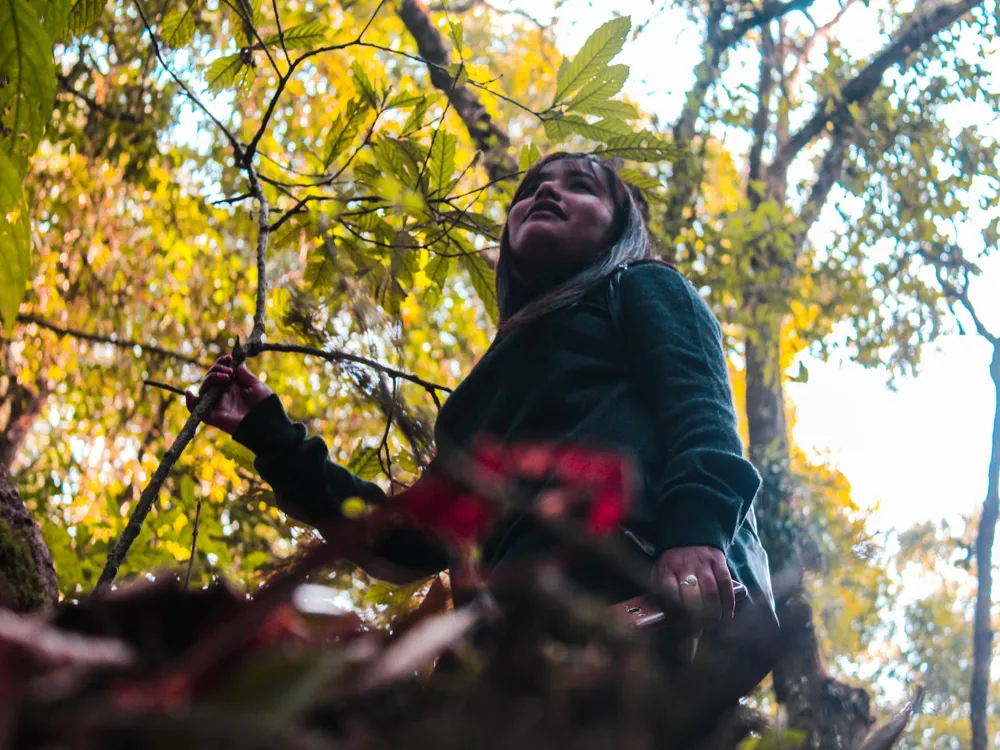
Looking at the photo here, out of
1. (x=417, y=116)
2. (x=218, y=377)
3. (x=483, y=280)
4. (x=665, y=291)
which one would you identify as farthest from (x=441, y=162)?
(x=218, y=377)

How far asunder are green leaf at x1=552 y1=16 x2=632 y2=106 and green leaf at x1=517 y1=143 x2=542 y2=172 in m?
0.18

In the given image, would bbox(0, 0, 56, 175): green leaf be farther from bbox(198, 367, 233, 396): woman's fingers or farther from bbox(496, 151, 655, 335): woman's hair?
bbox(496, 151, 655, 335): woman's hair

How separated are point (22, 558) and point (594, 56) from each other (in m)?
1.40

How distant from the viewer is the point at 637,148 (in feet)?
6.66

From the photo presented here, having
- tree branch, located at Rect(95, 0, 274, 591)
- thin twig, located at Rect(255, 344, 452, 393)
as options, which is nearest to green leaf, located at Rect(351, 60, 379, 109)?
tree branch, located at Rect(95, 0, 274, 591)

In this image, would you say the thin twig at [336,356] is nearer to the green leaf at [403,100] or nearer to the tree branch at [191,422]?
the tree branch at [191,422]

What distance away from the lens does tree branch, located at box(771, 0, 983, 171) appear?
695 cm

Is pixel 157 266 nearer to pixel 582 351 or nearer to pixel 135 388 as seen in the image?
pixel 135 388

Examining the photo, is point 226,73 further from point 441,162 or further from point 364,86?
point 441,162

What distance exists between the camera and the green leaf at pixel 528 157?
215cm

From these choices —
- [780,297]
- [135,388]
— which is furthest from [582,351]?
[135,388]

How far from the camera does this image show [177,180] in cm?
734

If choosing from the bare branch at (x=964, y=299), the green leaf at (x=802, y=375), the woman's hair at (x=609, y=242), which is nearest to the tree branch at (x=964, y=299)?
the bare branch at (x=964, y=299)

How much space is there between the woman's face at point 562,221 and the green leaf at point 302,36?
1.95 feet
